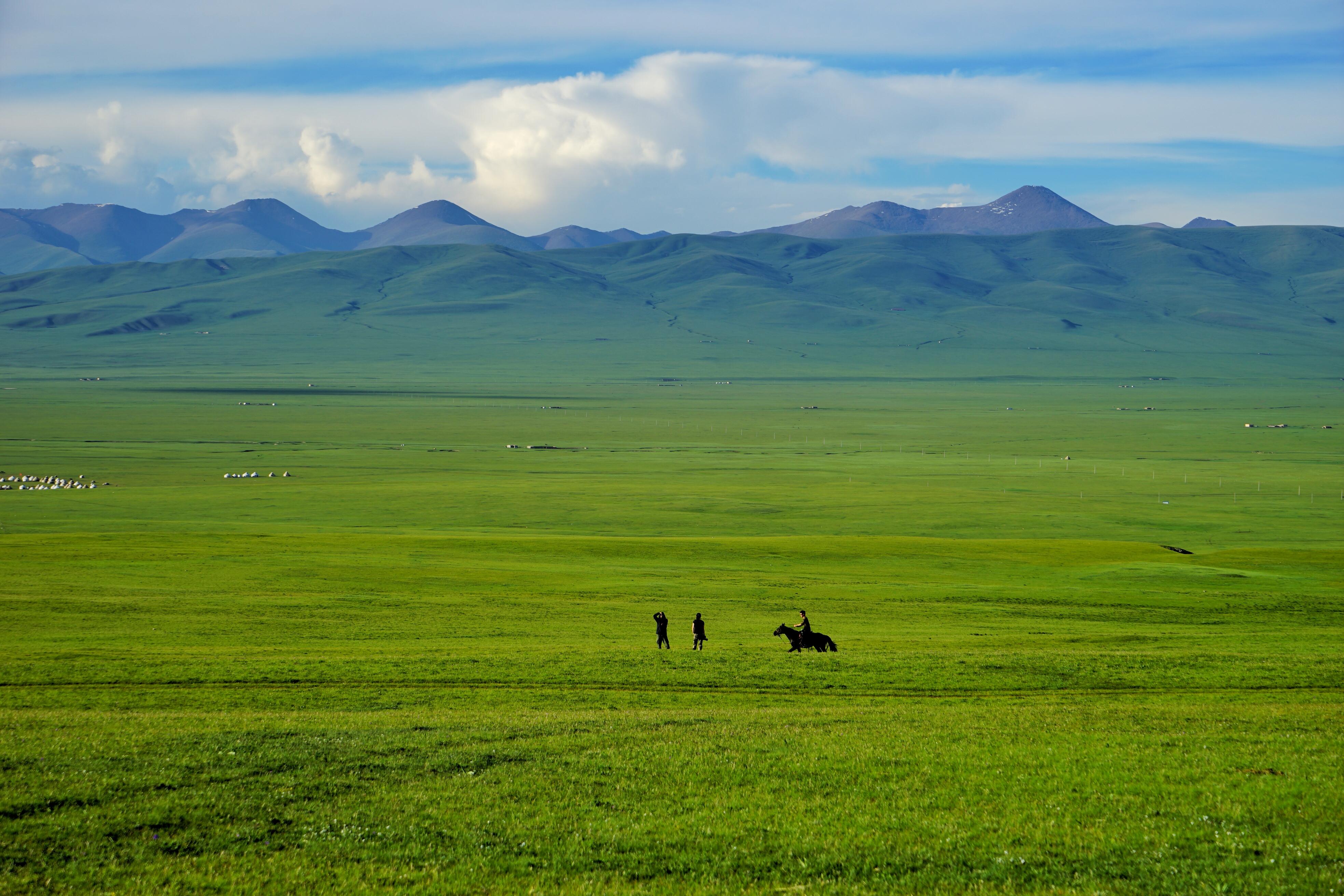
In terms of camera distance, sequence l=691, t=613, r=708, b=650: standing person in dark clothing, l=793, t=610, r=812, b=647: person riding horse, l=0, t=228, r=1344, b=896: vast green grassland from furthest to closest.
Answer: l=691, t=613, r=708, b=650: standing person in dark clothing, l=793, t=610, r=812, b=647: person riding horse, l=0, t=228, r=1344, b=896: vast green grassland

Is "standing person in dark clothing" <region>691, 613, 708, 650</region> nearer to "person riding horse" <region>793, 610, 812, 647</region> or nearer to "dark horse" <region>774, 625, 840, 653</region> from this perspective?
"dark horse" <region>774, 625, 840, 653</region>

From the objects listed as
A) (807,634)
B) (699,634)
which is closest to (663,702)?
(699,634)

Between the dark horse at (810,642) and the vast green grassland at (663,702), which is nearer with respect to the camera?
the vast green grassland at (663,702)

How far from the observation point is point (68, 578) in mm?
37406

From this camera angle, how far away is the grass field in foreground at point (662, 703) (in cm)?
1209

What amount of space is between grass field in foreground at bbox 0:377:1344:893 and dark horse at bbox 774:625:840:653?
524 mm

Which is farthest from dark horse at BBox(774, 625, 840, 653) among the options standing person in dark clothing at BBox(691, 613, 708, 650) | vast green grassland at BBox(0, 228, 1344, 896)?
standing person in dark clothing at BBox(691, 613, 708, 650)

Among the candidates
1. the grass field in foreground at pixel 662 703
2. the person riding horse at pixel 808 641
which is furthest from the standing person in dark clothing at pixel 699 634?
the person riding horse at pixel 808 641

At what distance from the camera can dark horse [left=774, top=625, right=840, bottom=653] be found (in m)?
27.1

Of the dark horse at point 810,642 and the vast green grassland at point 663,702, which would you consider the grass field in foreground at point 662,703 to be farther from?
the dark horse at point 810,642

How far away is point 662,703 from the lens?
865 inches

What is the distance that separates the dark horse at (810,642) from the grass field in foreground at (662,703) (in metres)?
0.52

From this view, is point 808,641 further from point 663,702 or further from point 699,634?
point 663,702

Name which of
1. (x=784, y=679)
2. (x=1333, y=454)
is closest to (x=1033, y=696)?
(x=784, y=679)
